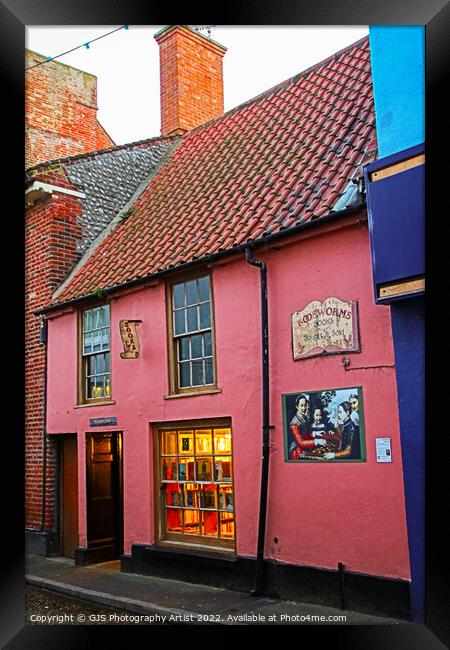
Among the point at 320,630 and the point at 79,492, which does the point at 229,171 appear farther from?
the point at 320,630

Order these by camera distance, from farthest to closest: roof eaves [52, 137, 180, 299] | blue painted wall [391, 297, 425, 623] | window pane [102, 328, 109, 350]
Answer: roof eaves [52, 137, 180, 299] → window pane [102, 328, 109, 350] → blue painted wall [391, 297, 425, 623]

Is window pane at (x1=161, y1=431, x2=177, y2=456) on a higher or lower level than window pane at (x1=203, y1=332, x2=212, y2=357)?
lower

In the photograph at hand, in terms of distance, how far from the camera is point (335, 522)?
6.93m

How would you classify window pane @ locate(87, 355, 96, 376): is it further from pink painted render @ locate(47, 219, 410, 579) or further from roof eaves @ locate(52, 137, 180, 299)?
roof eaves @ locate(52, 137, 180, 299)

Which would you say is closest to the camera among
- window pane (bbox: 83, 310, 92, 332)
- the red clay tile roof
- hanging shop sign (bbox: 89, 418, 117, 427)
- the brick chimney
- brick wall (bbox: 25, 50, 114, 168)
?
the red clay tile roof

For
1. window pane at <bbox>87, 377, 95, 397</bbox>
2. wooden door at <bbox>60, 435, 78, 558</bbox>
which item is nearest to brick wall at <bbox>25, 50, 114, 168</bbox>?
window pane at <bbox>87, 377, 95, 397</bbox>

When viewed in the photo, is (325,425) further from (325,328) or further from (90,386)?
(90,386)

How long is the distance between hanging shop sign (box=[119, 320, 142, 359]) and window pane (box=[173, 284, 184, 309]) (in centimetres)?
72

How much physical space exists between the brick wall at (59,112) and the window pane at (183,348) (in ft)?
28.6

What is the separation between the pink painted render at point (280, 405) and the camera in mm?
6605

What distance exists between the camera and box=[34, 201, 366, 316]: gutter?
7.12 metres

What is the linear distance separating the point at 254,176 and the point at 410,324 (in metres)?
4.42

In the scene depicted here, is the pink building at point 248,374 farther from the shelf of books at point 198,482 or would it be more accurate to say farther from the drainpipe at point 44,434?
the drainpipe at point 44,434

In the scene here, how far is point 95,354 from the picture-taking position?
10805 millimetres
